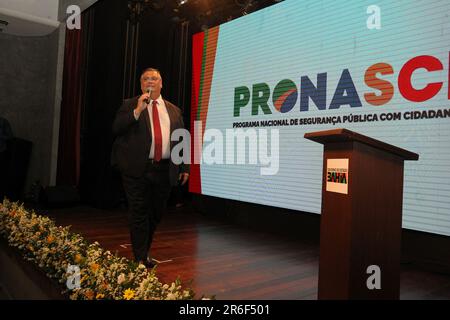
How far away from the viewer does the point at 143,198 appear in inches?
103

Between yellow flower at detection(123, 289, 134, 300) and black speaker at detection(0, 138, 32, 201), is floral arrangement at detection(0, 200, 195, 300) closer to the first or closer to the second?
yellow flower at detection(123, 289, 134, 300)

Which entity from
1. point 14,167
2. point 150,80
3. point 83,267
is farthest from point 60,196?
point 83,267

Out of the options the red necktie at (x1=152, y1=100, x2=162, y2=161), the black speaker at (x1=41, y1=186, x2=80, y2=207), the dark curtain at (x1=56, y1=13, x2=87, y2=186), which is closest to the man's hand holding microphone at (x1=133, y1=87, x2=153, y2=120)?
the red necktie at (x1=152, y1=100, x2=162, y2=161)

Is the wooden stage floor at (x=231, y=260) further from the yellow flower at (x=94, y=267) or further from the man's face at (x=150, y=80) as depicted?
the man's face at (x=150, y=80)

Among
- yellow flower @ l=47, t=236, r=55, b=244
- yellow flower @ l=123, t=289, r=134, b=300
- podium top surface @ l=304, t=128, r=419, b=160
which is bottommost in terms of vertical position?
yellow flower @ l=123, t=289, r=134, b=300

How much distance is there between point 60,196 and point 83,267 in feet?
12.4

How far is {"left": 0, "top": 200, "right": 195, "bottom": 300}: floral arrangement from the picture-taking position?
1.82m

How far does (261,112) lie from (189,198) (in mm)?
2362

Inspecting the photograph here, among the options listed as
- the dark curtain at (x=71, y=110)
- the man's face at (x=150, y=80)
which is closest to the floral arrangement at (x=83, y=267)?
the man's face at (x=150, y=80)

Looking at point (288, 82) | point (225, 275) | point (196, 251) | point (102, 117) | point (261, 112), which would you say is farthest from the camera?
point (102, 117)

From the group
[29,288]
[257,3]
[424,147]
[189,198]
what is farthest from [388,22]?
[189,198]

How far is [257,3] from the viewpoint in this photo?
4410 millimetres

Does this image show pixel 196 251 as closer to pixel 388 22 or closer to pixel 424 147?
pixel 424 147

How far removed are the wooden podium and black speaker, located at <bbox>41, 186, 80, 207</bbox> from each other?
4699 millimetres
